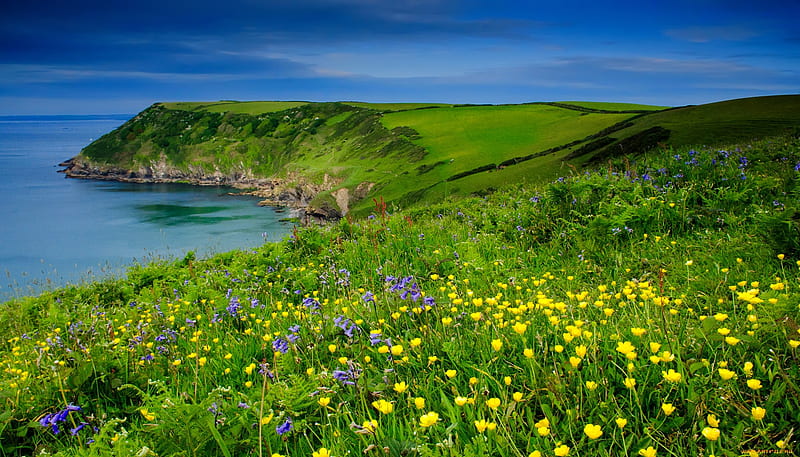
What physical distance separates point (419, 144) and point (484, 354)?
104231 mm

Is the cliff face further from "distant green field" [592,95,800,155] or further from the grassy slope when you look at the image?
"distant green field" [592,95,800,155]

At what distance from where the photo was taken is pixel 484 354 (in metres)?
2.77

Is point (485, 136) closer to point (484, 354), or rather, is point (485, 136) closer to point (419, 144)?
point (419, 144)

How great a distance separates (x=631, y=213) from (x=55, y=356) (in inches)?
276

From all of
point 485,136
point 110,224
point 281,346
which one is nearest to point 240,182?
point 110,224

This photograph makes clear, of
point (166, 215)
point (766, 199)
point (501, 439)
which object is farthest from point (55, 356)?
point (166, 215)

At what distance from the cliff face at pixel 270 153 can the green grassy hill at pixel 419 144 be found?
1.79ft

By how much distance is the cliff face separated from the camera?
119 meters

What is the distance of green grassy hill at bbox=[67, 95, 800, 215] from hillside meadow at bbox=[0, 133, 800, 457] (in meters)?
3.73

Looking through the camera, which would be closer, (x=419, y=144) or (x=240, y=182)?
(x=419, y=144)

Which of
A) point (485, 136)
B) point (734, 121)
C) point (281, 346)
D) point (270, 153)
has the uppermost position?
point (485, 136)

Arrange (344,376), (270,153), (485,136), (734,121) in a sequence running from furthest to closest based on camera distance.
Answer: (270,153)
(485,136)
(734,121)
(344,376)

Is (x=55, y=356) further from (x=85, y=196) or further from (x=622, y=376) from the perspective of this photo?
(x=85, y=196)

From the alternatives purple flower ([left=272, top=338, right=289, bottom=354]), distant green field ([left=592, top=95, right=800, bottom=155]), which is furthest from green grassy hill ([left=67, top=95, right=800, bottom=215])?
purple flower ([left=272, top=338, right=289, bottom=354])
